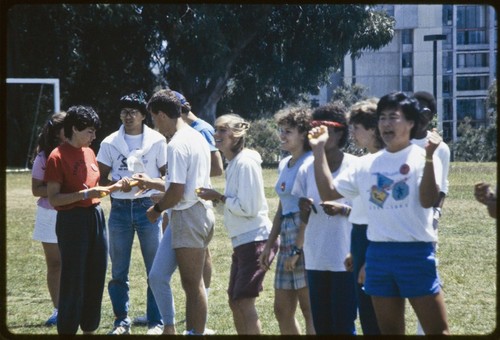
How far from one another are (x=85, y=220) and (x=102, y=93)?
2721 centimetres

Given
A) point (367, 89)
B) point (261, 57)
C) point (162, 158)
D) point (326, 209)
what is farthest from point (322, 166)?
point (261, 57)

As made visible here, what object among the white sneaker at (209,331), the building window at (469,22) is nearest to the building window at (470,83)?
the building window at (469,22)

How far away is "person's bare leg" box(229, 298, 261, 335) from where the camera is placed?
5.50 m

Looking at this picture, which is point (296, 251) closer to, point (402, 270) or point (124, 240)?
point (402, 270)

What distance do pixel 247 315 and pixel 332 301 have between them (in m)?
0.74

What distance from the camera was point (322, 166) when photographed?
15.6 ft

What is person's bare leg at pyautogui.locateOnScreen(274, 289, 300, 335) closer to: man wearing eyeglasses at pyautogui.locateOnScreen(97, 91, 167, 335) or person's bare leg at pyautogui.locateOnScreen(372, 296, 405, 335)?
person's bare leg at pyautogui.locateOnScreen(372, 296, 405, 335)

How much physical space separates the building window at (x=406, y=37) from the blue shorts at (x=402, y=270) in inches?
581

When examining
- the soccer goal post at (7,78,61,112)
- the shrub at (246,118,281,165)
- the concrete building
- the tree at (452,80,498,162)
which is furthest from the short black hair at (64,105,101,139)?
the tree at (452,80,498,162)

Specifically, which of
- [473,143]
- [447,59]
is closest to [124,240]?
[447,59]

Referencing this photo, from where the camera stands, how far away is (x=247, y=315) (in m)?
5.50

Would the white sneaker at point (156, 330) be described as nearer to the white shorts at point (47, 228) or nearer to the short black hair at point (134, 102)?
the white shorts at point (47, 228)

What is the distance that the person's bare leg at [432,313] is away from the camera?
432 cm

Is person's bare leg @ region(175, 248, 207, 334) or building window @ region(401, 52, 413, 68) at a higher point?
building window @ region(401, 52, 413, 68)
